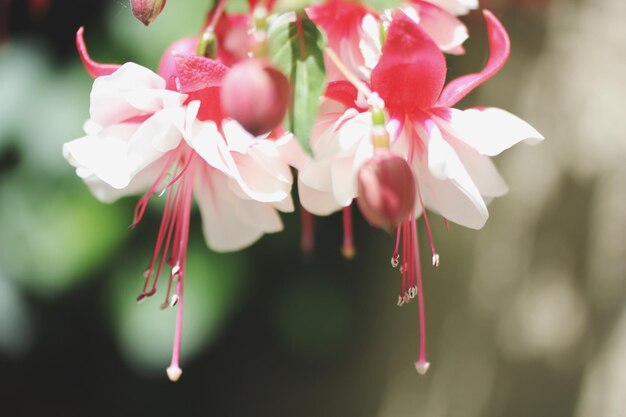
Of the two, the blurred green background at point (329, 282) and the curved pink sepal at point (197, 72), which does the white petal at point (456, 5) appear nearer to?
the curved pink sepal at point (197, 72)

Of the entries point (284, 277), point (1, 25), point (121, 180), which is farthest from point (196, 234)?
point (121, 180)

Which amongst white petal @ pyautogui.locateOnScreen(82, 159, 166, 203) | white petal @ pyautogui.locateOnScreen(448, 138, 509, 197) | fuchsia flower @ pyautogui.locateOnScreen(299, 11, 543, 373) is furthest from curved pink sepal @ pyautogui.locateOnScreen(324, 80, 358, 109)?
white petal @ pyautogui.locateOnScreen(82, 159, 166, 203)

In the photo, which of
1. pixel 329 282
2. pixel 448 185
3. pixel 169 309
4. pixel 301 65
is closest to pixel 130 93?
pixel 301 65

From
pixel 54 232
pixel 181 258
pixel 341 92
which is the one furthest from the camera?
pixel 54 232

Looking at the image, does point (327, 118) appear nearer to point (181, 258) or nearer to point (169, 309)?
point (181, 258)

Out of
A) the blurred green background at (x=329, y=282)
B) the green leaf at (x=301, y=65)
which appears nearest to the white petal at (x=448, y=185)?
the green leaf at (x=301, y=65)

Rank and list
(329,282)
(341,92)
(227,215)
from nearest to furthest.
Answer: (341,92) → (227,215) → (329,282)

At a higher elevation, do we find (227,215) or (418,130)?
(418,130)
